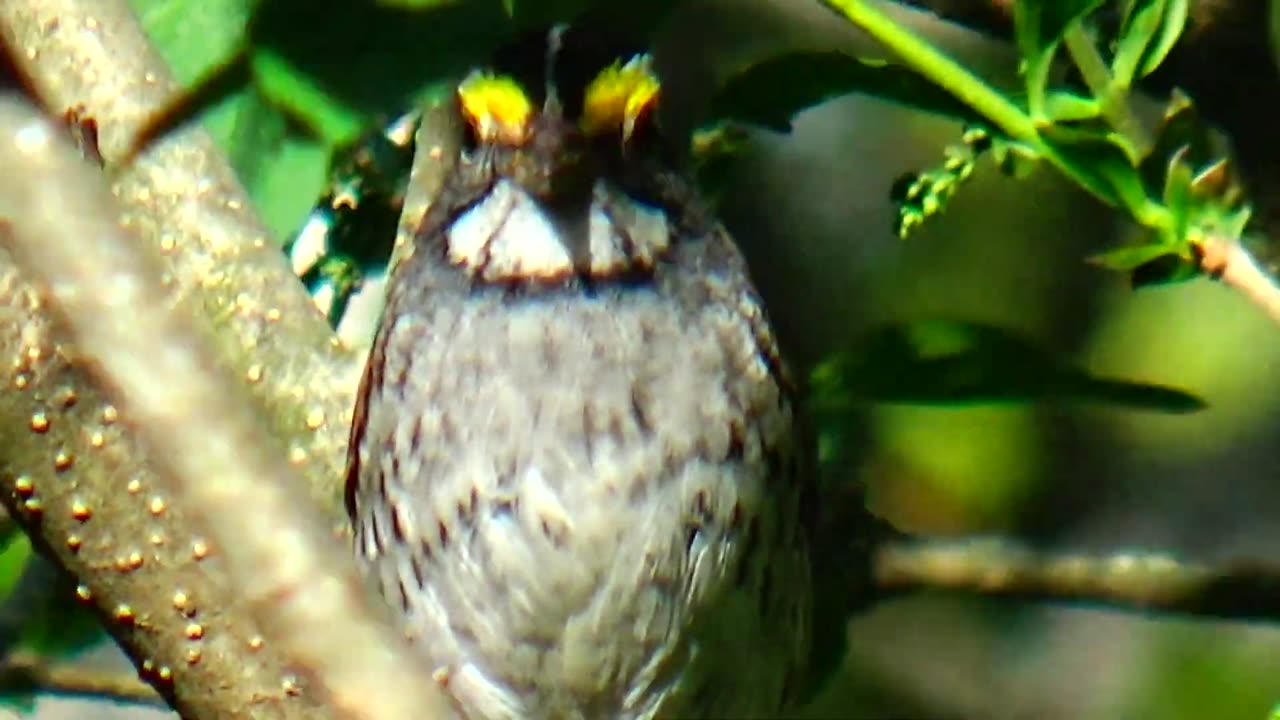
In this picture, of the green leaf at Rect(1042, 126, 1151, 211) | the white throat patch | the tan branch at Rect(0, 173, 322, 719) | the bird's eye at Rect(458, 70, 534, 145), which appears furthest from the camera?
the white throat patch

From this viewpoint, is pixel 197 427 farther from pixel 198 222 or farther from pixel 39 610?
pixel 39 610

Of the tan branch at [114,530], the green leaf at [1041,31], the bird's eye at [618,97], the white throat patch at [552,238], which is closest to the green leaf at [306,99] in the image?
the tan branch at [114,530]

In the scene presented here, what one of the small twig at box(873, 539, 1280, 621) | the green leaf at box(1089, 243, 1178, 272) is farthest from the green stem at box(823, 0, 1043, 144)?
the small twig at box(873, 539, 1280, 621)

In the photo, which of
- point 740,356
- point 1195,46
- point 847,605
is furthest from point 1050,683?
point 1195,46

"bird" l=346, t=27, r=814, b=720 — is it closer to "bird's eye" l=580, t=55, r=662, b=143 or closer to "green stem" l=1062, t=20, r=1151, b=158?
"bird's eye" l=580, t=55, r=662, b=143

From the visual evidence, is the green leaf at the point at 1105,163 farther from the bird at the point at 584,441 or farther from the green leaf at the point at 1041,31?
the bird at the point at 584,441

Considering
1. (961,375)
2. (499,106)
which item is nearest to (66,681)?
(499,106)
